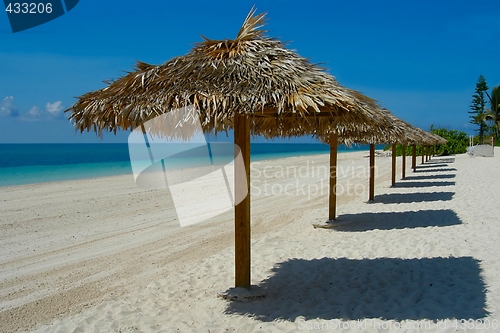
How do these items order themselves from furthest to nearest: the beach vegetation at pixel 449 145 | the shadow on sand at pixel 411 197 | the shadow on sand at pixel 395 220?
the beach vegetation at pixel 449 145 → the shadow on sand at pixel 411 197 → the shadow on sand at pixel 395 220

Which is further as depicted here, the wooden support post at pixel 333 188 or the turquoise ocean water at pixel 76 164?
the turquoise ocean water at pixel 76 164

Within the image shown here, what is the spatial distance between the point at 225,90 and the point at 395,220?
16.0 feet

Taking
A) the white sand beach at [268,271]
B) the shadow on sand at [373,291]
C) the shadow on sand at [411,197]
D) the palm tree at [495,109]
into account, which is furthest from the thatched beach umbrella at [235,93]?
the palm tree at [495,109]

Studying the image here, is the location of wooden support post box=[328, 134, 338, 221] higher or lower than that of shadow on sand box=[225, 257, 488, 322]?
higher

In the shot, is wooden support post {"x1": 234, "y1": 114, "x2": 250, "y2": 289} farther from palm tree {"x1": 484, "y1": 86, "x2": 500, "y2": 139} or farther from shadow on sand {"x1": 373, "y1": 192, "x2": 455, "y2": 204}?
→ palm tree {"x1": 484, "y1": 86, "x2": 500, "y2": 139}

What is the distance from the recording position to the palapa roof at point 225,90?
10.3 feet

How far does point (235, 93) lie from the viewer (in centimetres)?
319

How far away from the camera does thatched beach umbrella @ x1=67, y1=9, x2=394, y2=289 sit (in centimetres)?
315

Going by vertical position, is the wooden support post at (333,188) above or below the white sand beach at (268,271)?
above

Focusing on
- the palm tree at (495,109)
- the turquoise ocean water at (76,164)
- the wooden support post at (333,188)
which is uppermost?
the palm tree at (495,109)

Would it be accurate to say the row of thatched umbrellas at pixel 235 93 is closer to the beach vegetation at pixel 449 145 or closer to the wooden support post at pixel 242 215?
the wooden support post at pixel 242 215

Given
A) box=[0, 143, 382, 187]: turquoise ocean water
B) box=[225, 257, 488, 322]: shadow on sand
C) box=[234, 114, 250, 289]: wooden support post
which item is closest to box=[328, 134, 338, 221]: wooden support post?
box=[0, 143, 382, 187]: turquoise ocean water

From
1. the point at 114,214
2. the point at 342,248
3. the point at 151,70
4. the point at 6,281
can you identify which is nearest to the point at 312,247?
the point at 342,248

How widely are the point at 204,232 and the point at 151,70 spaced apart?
3770 millimetres
